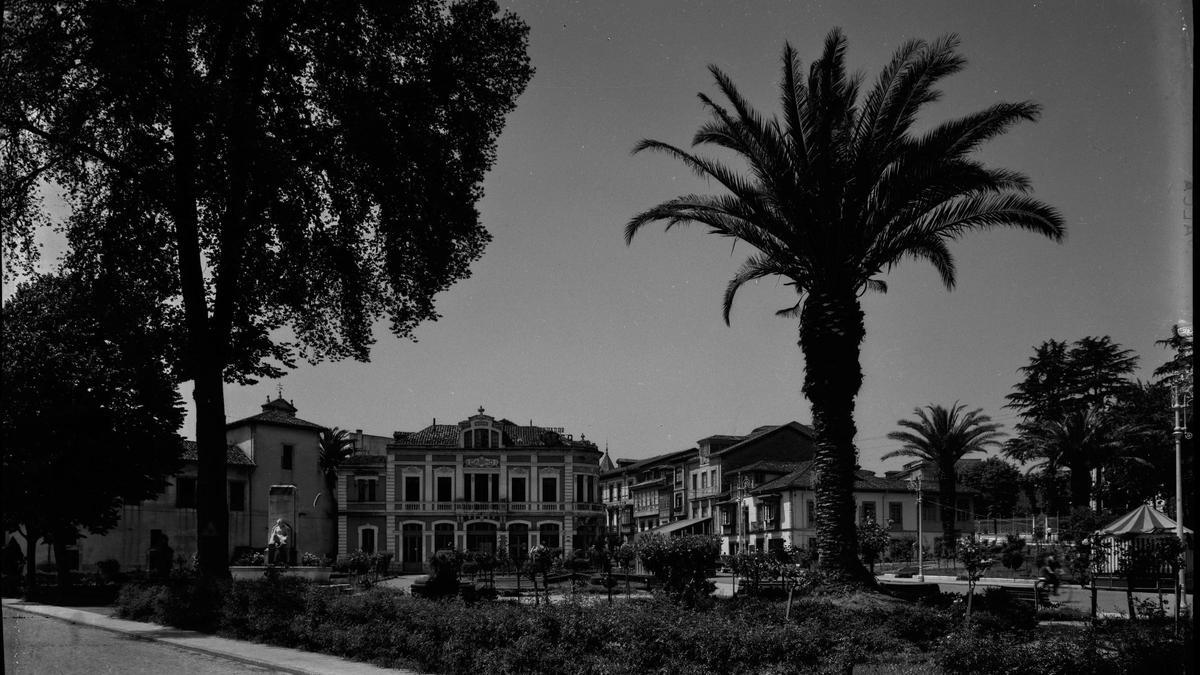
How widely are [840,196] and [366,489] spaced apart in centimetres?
3833

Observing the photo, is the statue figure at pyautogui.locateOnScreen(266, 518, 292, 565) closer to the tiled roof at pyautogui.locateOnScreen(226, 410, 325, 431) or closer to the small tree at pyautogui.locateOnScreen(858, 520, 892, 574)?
the small tree at pyautogui.locateOnScreen(858, 520, 892, 574)

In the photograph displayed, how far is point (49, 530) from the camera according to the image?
27750mm

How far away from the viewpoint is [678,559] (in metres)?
17.1

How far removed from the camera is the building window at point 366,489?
50.5 m

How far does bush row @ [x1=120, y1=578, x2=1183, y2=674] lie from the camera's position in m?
9.83

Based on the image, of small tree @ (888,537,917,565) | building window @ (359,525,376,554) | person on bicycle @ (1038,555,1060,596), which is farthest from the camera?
small tree @ (888,537,917,565)

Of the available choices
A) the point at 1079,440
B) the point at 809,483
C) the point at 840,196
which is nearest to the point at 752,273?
the point at 840,196

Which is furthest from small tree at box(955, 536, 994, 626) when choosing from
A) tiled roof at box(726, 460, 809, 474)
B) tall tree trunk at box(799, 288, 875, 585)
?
tiled roof at box(726, 460, 809, 474)

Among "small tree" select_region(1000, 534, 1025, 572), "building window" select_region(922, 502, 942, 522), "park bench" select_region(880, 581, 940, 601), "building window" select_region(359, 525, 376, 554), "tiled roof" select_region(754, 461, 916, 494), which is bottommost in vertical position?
"building window" select_region(922, 502, 942, 522)

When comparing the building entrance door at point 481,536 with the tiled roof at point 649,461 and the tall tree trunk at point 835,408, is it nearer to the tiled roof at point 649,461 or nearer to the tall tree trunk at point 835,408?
the tall tree trunk at point 835,408

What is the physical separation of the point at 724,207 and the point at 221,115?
9.42m

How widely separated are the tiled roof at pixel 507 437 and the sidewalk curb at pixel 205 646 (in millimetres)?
19061

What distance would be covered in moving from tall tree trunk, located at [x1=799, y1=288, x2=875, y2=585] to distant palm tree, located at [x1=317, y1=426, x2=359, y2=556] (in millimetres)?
34359

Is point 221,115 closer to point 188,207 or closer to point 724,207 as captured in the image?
point 188,207
